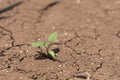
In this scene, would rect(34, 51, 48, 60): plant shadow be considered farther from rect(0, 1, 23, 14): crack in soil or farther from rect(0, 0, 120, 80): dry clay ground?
rect(0, 1, 23, 14): crack in soil

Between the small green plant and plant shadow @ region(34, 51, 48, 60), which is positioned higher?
the small green plant

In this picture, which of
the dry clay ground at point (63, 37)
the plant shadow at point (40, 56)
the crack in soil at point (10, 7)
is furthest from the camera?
the crack in soil at point (10, 7)

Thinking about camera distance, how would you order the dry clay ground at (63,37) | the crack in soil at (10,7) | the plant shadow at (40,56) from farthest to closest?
1. the crack in soil at (10,7)
2. the plant shadow at (40,56)
3. the dry clay ground at (63,37)

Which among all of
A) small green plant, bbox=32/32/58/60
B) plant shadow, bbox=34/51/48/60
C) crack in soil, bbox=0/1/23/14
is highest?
crack in soil, bbox=0/1/23/14

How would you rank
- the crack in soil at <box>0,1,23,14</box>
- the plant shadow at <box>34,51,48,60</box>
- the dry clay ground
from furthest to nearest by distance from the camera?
the crack in soil at <box>0,1,23,14</box>
the plant shadow at <box>34,51,48,60</box>
the dry clay ground

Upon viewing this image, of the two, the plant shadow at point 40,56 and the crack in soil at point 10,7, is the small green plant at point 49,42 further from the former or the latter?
the crack in soil at point 10,7

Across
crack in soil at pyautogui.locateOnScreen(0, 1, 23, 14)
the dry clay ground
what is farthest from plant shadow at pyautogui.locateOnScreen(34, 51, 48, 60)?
crack in soil at pyautogui.locateOnScreen(0, 1, 23, 14)

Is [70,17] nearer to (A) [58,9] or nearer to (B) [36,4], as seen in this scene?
(A) [58,9]

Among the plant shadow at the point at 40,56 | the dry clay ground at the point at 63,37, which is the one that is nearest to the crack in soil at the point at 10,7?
the dry clay ground at the point at 63,37

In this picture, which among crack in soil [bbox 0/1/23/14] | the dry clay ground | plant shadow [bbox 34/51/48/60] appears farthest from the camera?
crack in soil [bbox 0/1/23/14]
